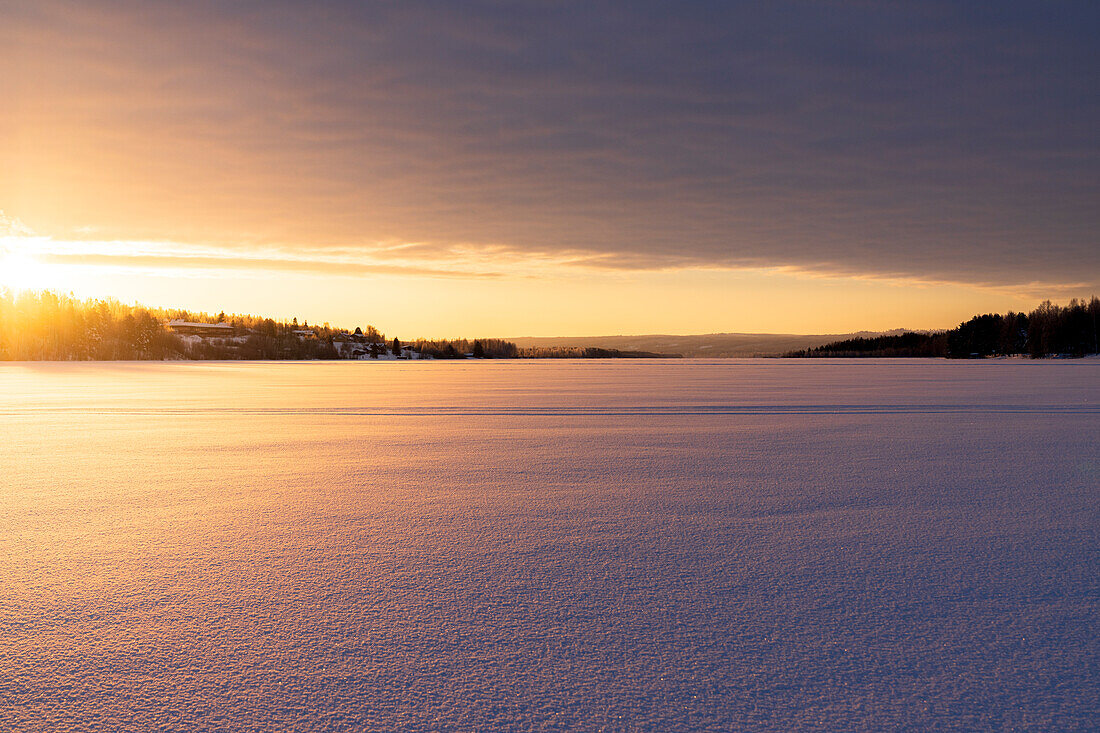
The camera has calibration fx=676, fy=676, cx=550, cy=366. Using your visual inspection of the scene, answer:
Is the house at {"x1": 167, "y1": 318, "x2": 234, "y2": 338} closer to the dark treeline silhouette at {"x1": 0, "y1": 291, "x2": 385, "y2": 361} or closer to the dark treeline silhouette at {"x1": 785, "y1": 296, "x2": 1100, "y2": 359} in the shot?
the dark treeline silhouette at {"x1": 0, "y1": 291, "x2": 385, "y2": 361}

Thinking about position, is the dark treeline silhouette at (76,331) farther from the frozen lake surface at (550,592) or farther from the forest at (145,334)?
the frozen lake surface at (550,592)

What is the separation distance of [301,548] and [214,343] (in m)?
187

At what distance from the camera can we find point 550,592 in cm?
396

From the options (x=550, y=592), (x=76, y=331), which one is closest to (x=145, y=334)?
(x=76, y=331)

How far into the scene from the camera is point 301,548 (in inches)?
191

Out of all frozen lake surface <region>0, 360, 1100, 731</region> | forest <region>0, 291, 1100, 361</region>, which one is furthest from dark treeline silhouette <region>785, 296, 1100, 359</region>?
frozen lake surface <region>0, 360, 1100, 731</region>

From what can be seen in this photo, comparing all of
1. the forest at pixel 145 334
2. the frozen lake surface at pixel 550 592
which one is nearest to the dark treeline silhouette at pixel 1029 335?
the forest at pixel 145 334

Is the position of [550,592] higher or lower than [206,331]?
lower

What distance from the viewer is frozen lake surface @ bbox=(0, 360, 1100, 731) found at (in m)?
2.74

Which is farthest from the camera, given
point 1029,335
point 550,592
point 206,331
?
point 206,331

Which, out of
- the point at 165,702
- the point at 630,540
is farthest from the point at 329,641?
the point at 630,540

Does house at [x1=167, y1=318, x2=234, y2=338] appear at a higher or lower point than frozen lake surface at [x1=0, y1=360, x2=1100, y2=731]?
higher

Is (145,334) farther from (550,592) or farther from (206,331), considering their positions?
(550,592)

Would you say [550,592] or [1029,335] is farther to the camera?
[1029,335]
